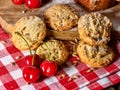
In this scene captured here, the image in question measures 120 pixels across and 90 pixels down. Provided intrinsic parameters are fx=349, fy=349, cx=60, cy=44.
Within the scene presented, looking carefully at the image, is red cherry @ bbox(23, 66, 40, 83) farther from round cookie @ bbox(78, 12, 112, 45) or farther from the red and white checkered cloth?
round cookie @ bbox(78, 12, 112, 45)

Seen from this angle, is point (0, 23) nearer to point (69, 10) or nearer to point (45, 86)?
point (69, 10)

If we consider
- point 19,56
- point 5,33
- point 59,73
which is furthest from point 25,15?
point 59,73

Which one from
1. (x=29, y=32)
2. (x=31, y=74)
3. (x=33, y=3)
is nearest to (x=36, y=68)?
(x=31, y=74)

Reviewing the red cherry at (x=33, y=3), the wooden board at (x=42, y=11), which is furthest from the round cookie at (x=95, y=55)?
the red cherry at (x=33, y=3)

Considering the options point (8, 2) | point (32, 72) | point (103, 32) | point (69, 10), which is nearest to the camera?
point (32, 72)

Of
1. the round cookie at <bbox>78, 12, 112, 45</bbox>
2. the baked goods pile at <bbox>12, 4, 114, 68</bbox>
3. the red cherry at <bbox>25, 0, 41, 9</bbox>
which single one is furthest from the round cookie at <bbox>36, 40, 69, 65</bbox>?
the red cherry at <bbox>25, 0, 41, 9</bbox>

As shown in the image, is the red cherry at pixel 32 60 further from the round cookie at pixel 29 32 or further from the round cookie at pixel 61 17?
the round cookie at pixel 61 17
